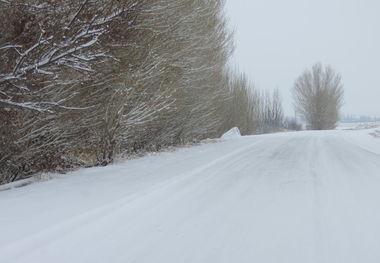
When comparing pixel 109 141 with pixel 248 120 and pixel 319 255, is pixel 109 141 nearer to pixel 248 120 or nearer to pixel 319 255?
pixel 319 255

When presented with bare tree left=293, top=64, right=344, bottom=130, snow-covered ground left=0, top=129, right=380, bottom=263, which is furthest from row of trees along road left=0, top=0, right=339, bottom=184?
bare tree left=293, top=64, right=344, bottom=130

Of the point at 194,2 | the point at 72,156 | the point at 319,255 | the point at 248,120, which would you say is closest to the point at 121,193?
the point at 319,255

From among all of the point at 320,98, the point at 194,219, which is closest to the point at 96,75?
the point at 194,219

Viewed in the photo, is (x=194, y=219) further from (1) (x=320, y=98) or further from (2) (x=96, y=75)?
(1) (x=320, y=98)

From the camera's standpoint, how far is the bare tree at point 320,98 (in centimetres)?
4644

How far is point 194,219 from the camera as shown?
135 inches

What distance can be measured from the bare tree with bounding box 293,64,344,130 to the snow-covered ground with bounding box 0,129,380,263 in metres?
44.2

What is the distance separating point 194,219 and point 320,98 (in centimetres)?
4765

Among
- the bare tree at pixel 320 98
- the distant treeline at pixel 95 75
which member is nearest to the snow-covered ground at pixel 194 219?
the distant treeline at pixel 95 75

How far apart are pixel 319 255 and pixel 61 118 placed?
5282 millimetres

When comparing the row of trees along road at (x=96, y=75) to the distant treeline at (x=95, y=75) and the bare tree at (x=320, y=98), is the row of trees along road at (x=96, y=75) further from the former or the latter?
the bare tree at (x=320, y=98)

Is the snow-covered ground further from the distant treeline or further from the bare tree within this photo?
the bare tree

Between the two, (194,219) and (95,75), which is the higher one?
(95,75)

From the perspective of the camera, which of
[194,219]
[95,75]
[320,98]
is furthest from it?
[320,98]
